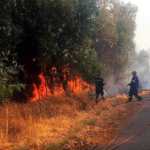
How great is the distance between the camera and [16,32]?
8578 mm

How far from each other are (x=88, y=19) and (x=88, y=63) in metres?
3.22

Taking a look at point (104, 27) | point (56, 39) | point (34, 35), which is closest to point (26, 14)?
point (34, 35)

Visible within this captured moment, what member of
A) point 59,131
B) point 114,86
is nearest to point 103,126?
point 59,131

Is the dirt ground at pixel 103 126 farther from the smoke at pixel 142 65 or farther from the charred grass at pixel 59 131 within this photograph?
the smoke at pixel 142 65

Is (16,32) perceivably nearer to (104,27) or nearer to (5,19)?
(5,19)

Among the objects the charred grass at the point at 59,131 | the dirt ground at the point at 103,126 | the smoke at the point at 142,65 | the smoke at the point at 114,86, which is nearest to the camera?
the charred grass at the point at 59,131

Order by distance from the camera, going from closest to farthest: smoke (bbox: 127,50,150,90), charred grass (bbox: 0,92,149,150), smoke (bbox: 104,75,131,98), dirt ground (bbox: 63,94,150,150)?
charred grass (bbox: 0,92,149,150) → dirt ground (bbox: 63,94,150,150) → smoke (bbox: 104,75,131,98) → smoke (bbox: 127,50,150,90)

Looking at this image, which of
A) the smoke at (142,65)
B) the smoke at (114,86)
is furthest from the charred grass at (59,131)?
the smoke at (142,65)

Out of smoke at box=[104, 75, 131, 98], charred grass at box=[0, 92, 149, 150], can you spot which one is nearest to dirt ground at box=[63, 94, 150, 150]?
charred grass at box=[0, 92, 149, 150]

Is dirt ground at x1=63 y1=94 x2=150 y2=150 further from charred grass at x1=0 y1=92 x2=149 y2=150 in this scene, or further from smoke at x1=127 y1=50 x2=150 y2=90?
smoke at x1=127 y1=50 x2=150 y2=90

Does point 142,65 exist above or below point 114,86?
above

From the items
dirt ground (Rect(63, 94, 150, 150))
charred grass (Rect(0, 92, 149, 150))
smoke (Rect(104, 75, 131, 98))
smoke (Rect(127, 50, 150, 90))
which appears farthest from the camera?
smoke (Rect(127, 50, 150, 90))

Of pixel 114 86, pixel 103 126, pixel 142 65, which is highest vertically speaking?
pixel 142 65

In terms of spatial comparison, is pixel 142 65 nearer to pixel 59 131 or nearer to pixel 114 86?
pixel 114 86
